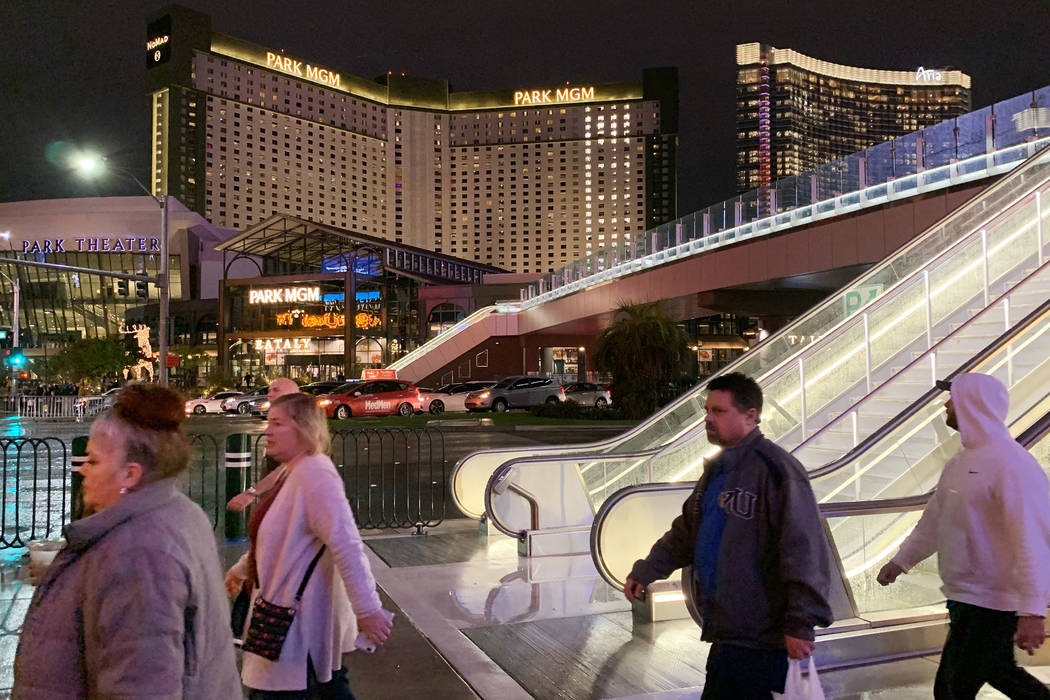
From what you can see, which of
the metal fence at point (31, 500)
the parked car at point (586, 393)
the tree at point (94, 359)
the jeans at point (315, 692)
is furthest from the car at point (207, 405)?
the jeans at point (315, 692)

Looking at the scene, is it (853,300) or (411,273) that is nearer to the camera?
(853,300)

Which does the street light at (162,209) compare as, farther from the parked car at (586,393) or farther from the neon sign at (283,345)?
the neon sign at (283,345)

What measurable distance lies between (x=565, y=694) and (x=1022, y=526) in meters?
2.76

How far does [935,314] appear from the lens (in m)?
10.9

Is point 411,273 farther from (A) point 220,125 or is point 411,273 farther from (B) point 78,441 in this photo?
(A) point 220,125

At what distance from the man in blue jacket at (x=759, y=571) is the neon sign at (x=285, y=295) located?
63978 millimetres

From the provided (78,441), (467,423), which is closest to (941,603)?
(78,441)

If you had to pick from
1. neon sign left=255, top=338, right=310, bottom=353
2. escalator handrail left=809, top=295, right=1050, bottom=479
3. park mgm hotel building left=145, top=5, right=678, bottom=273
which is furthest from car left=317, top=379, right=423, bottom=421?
park mgm hotel building left=145, top=5, right=678, bottom=273

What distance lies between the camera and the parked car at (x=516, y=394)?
116 ft

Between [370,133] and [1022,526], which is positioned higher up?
[370,133]

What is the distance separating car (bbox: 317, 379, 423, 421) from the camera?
32.2 metres

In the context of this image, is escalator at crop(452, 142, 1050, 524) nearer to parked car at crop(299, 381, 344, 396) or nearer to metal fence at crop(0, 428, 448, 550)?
metal fence at crop(0, 428, 448, 550)

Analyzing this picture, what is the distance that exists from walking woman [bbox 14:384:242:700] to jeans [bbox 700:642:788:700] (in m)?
1.78

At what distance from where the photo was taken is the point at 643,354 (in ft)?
90.0
